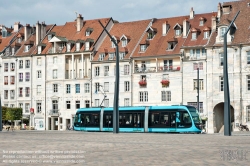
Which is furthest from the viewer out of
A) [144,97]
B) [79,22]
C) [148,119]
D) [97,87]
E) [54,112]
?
[79,22]

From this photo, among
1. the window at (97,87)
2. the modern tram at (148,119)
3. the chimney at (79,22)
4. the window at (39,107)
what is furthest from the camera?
the window at (39,107)

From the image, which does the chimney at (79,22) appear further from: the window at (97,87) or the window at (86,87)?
the window at (97,87)

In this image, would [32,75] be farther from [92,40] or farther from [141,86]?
[141,86]

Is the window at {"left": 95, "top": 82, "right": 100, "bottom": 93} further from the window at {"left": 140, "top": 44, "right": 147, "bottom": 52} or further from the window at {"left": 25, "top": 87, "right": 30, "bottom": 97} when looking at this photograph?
the window at {"left": 25, "top": 87, "right": 30, "bottom": 97}

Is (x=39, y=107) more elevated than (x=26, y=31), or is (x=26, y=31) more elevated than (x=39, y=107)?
(x=26, y=31)

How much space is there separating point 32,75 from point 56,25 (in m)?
9.93

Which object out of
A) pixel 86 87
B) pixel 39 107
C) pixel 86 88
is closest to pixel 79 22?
pixel 86 87

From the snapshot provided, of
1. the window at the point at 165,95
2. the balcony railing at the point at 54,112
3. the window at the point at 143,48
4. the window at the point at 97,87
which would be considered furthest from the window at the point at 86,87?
the window at the point at 165,95

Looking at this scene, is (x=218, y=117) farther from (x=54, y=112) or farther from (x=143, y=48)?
(x=54, y=112)

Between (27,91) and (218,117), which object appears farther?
(27,91)

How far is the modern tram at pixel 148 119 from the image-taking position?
5094 centimetres

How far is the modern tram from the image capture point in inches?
2005

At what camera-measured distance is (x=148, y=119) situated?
53.4 m

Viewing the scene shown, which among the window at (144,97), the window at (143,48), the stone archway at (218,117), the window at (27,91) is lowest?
the stone archway at (218,117)
